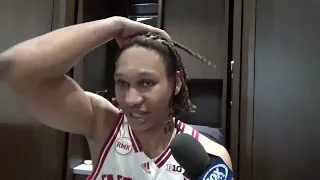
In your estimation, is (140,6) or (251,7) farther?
(140,6)

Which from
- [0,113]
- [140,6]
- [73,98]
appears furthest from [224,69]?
[0,113]

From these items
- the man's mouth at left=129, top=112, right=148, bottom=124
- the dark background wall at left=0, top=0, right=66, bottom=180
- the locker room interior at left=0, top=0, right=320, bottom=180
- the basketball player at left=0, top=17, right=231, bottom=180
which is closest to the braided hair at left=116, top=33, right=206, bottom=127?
the basketball player at left=0, top=17, right=231, bottom=180

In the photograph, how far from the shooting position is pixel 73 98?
3.06 ft

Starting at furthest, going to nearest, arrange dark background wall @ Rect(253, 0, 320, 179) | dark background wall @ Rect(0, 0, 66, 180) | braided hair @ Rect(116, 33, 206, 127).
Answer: dark background wall @ Rect(0, 0, 66, 180) < dark background wall @ Rect(253, 0, 320, 179) < braided hair @ Rect(116, 33, 206, 127)

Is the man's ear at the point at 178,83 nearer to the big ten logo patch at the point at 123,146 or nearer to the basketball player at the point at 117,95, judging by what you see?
the basketball player at the point at 117,95

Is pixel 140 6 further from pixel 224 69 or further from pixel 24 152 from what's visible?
pixel 24 152

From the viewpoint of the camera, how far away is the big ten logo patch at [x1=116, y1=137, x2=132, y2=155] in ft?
3.32

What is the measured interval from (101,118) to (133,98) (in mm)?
178

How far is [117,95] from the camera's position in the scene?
2.98ft

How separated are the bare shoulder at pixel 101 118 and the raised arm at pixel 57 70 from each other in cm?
1

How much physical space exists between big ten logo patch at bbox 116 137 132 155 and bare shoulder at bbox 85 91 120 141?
0.04 metres

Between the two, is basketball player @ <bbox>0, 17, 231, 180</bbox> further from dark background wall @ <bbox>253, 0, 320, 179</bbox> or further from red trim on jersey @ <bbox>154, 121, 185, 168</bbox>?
dark background wall @ <bbox>253, 0, 320, 179</bbox>

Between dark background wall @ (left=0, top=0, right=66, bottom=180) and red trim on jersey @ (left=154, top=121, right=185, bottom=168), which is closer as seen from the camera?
red trim on jersey @ (left=154, top=121, right=185, bottom=168)

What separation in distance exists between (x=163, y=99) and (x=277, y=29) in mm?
839
